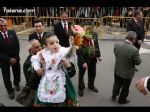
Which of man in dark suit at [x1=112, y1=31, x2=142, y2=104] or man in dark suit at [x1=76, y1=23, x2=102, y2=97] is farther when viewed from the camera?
man in dark suit at [x1=76, y1=23, x2=102, y2=97]

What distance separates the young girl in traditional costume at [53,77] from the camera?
4271 millimetres

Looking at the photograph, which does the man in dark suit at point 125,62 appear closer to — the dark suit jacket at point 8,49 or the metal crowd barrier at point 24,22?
the dark suit jacket at point 8,49

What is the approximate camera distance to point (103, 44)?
10.9m

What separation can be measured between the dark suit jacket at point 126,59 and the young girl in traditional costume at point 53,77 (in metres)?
1.72

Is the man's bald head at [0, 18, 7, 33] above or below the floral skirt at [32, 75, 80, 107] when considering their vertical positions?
above

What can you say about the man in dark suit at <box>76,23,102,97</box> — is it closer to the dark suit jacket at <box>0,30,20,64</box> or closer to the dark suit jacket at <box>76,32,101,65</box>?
the dark suit jacket at <box>76,32,101,65</box>

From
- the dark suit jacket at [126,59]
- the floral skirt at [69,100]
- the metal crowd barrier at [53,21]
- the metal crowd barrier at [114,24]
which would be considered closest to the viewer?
the floral skirt at [69,100]

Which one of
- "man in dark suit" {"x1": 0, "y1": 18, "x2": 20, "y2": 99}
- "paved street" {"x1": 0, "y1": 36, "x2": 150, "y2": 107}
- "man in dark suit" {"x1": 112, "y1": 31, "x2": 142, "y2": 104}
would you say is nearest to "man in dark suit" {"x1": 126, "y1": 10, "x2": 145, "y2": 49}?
"paved street" {"x1": 0, "y1": 36, "x2": 150, "y2": 107}

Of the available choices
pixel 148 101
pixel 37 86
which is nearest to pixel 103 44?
pixel 148 101

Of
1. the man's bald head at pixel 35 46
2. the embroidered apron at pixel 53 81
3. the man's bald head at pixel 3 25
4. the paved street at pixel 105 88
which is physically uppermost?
the man's bald head at pixel 3 25

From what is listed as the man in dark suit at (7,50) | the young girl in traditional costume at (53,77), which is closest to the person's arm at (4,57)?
the man in dark suit at (7,50)

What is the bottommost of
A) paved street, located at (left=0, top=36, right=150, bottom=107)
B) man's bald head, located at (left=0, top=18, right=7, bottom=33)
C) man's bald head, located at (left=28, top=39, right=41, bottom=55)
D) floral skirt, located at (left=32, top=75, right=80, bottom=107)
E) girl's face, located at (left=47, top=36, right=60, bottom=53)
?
paved street, located at (left=0, top=36, right=150, bottom=107)

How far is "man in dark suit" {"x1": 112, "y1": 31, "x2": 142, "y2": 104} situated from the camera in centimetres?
571
